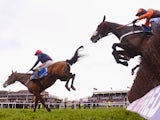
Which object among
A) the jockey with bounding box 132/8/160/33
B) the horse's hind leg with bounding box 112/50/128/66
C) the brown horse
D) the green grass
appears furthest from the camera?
the horse's hind leg with bounding box 112/50/128/66

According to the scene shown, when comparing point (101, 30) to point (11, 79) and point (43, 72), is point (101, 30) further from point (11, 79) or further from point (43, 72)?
point (11, 79)

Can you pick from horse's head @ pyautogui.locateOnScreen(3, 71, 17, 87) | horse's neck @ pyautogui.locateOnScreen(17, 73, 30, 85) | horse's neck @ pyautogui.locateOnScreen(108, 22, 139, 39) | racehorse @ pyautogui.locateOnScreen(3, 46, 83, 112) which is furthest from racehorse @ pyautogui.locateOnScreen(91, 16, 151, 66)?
horse's head @ pyautogui.locateOnScreen(3, 71, 17, 87)

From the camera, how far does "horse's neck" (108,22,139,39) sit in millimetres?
9969

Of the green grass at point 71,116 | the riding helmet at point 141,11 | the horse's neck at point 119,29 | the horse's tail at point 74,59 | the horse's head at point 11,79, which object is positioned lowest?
the green grass at point 71,116

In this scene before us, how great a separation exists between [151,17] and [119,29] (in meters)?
1.42

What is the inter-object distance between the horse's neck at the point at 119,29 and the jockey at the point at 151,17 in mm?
296

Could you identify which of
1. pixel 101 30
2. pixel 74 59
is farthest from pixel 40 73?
pixel 101 30

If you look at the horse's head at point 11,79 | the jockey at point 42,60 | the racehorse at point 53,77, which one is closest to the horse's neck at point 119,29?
the racehorse at point 53,77

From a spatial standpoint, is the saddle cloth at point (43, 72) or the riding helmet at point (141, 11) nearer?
the riding helmet at point (141, 11)

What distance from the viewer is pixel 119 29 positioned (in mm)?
10281

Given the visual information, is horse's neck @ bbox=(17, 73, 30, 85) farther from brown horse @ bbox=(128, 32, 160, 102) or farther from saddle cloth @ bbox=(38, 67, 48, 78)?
brown horse @ bbox=(128, 32, 160, 102)

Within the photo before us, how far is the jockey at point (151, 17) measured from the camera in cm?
850

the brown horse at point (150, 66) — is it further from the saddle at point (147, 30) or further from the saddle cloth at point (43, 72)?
the saddle cloth at point (43, 72)

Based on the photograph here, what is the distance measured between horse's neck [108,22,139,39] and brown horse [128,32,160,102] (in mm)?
1031
